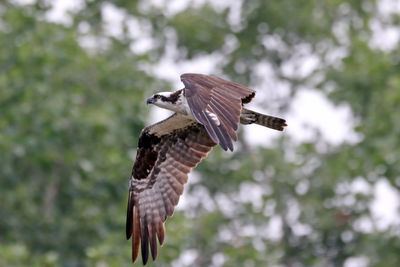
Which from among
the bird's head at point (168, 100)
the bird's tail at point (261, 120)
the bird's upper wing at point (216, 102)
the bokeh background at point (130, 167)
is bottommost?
the bird's upper wing at point (216, 102)

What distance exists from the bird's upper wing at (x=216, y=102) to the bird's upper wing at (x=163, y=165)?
1485 mm

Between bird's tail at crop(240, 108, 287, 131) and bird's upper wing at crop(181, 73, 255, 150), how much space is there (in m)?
0.71

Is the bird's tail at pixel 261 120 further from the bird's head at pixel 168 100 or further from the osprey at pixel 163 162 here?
the bird's head at pixel 168 100

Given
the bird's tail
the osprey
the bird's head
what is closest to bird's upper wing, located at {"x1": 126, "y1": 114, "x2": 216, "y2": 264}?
the osprey

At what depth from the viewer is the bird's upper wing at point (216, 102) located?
10070mm

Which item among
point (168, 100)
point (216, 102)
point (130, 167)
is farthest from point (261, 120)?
point (130, 167)

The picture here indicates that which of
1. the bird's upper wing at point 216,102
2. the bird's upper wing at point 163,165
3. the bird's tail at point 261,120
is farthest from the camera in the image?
the bird's upper wing at point 163,165

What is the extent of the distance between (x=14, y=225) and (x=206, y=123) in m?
10.7

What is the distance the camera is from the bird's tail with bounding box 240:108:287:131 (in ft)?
38.3

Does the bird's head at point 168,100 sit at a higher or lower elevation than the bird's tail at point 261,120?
higher

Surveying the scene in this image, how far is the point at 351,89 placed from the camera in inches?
903

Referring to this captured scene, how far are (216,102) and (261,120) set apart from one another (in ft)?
4.42

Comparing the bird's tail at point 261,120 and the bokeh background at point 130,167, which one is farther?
the bokeh background at point 130,167

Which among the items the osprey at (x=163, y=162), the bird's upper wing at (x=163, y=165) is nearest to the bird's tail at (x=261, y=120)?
the osprey at (x=163, y=162)
